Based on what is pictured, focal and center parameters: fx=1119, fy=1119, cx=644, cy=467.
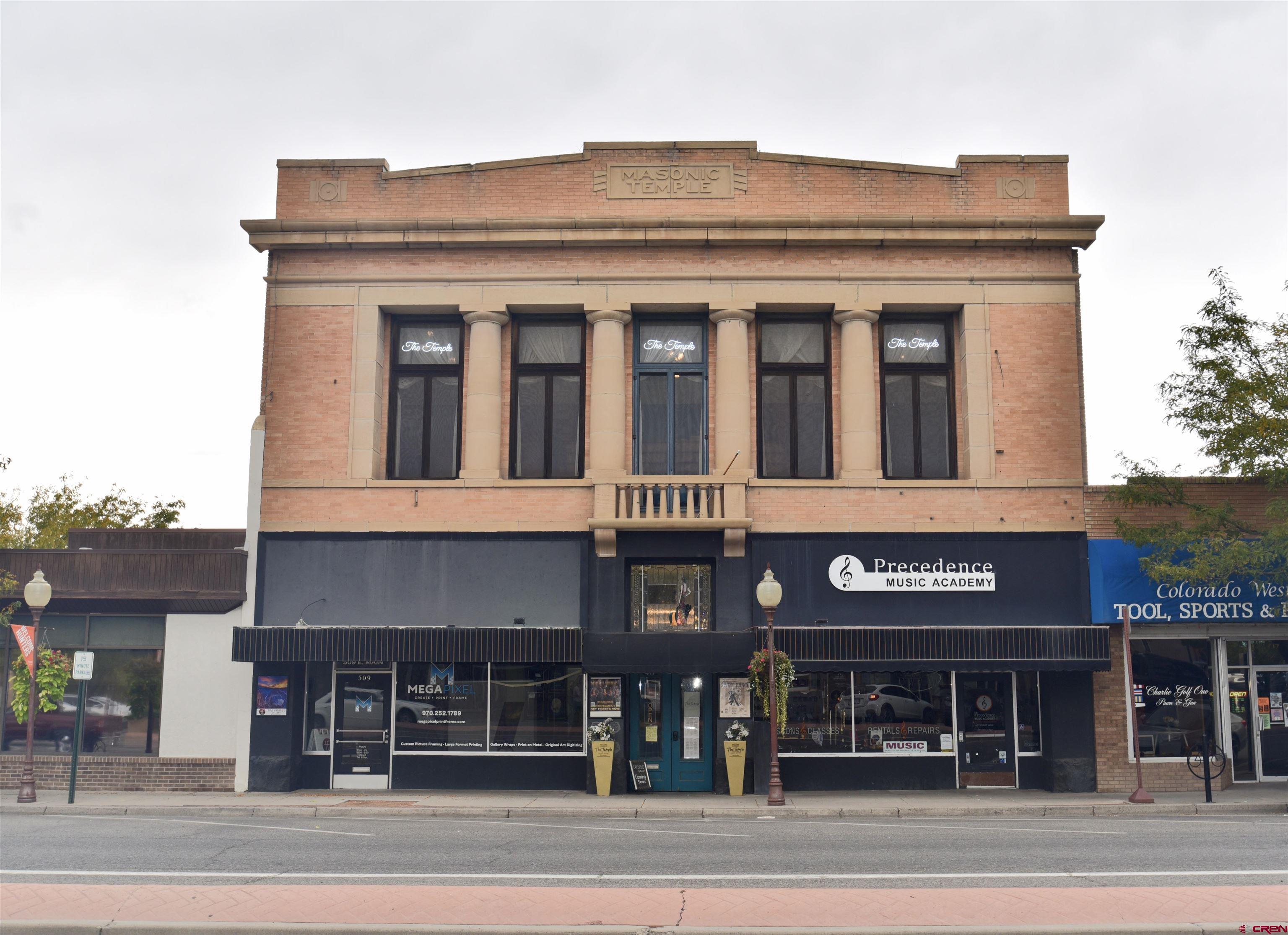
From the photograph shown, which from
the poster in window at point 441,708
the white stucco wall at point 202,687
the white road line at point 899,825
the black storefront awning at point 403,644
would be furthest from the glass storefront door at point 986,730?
the white stucco wall at point 202,687

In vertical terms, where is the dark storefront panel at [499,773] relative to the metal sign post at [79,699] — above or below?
below

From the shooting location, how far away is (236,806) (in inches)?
748

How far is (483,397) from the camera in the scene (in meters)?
22.5

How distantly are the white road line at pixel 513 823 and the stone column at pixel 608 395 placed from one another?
7.05m

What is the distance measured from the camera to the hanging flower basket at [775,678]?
20.0m

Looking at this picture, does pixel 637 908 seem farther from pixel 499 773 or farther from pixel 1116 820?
pixel 499 773

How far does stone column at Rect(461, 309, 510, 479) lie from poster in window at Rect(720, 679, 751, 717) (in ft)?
20.2

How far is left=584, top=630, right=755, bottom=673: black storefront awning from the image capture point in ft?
67.8

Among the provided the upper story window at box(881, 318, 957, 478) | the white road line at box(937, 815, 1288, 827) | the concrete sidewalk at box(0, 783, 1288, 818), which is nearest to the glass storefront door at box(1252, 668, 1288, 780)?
the concrete sidewalk at box(0, 783, 1288, 818)

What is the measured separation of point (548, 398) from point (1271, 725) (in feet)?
51.0

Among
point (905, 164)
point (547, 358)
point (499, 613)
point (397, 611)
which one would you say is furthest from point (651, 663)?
point (905, 164)

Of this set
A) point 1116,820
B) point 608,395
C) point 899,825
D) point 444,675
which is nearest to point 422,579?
point 444,675

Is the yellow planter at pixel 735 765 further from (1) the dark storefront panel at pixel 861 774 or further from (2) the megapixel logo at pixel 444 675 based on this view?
(2) the megapixel logo at pixel 444 675

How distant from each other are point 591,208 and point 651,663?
9.30 meters
